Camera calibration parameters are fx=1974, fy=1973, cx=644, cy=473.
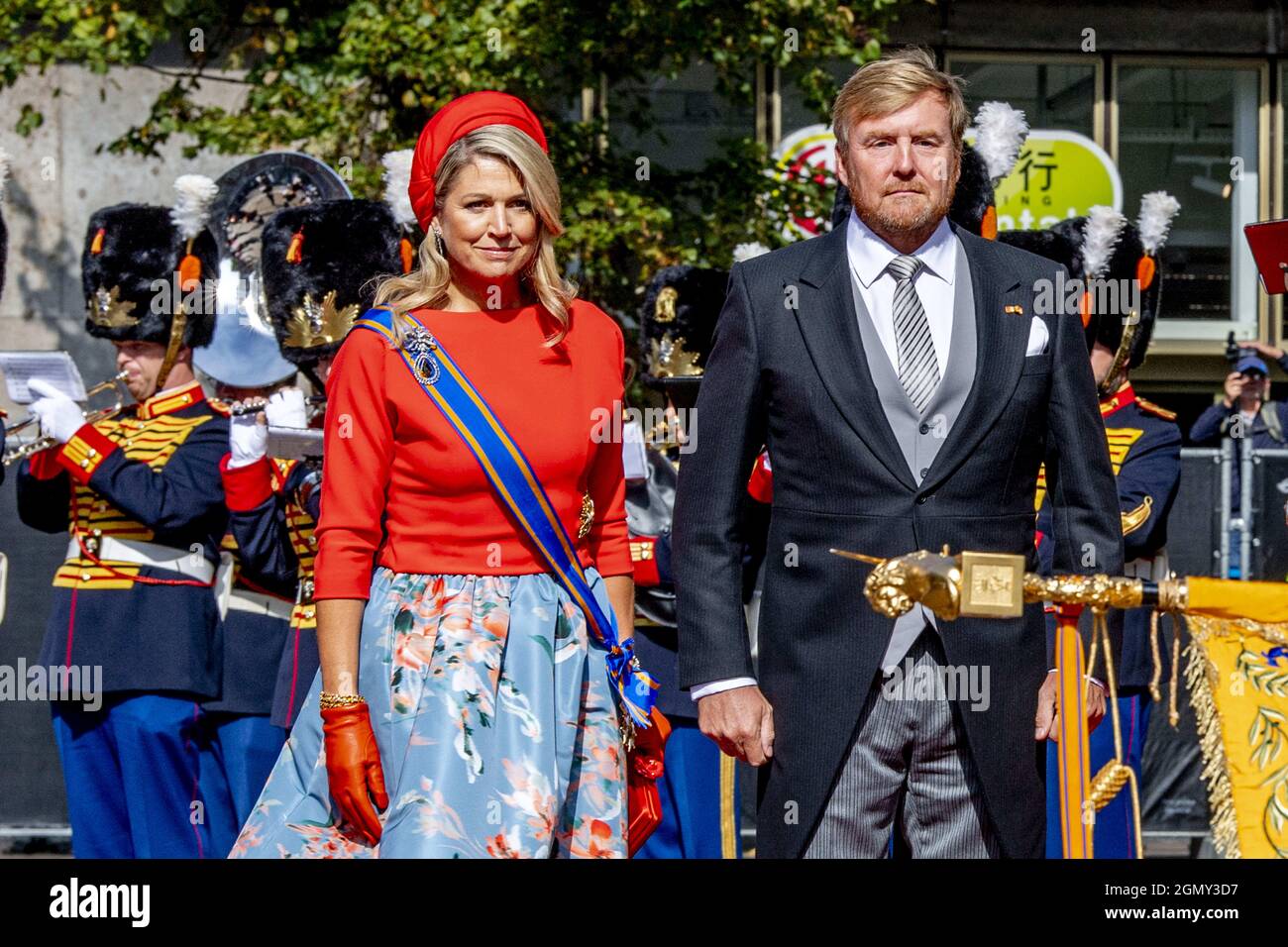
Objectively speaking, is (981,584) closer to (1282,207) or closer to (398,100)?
(398,100)

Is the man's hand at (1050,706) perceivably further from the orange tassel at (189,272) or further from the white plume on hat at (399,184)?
the orange tassel at (189,272)

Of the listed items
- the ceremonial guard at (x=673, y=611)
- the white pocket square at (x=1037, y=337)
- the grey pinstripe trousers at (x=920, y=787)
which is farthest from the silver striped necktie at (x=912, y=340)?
the ceremonial guard at (x=673, y=611)

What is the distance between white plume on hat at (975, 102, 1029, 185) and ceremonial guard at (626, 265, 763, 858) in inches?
49.0

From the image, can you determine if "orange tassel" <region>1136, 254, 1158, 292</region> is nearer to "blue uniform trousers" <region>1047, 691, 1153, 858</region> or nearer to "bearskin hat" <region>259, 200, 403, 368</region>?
"blue uniform trousers" <region>1047, 691, 1153, 858</region>

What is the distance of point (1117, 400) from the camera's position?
601 cm

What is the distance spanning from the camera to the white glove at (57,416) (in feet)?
19.9

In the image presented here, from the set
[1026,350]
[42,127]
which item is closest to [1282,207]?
[42,127]

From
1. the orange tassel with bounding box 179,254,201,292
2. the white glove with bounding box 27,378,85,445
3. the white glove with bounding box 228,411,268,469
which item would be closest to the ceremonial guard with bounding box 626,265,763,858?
the white glove with bounding box 228,411,268,469

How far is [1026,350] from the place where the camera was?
141 inches

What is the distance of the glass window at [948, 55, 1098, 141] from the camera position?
1254 centimetres

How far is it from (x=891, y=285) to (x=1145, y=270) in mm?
2953
